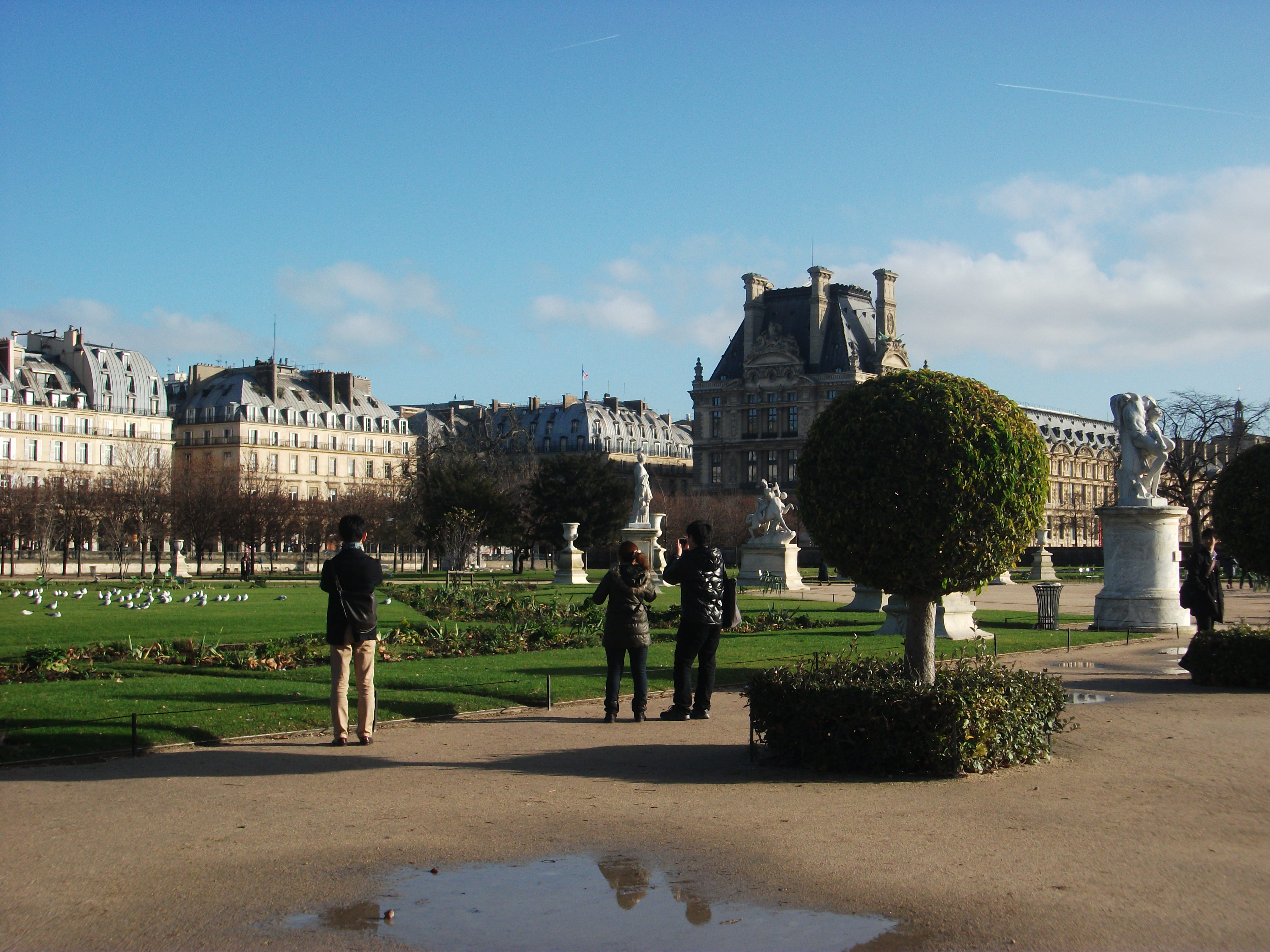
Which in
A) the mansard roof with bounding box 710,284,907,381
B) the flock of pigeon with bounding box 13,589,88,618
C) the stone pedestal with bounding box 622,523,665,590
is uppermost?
the mansard roof with bounding box 710,284,907,381

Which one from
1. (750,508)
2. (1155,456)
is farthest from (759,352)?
(1155,456)

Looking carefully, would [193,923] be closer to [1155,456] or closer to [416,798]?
[416,798]

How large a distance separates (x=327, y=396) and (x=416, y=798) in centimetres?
9522

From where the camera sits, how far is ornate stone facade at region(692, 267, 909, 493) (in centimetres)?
10556

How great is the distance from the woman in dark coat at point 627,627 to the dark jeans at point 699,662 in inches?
12.9

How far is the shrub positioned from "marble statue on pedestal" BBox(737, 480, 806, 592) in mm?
22494

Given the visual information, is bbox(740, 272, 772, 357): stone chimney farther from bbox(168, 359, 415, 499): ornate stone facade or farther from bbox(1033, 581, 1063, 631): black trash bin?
bbox(1033, 581, 1063, 631): black trash bin

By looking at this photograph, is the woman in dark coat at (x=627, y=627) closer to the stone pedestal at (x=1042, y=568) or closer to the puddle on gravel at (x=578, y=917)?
the puddle on gravel at (x=578, y=917)

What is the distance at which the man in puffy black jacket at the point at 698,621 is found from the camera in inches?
438

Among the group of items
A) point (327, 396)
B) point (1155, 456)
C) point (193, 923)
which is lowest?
point (193, 923)

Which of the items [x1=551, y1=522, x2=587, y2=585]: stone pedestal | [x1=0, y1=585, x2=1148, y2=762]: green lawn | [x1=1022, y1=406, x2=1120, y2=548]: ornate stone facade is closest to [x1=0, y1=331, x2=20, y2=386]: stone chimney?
[x1=551, y1=522, x2=587, y2=585]: stone pedestal

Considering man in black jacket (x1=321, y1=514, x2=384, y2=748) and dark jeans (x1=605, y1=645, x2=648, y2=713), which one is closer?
man in black jacket (x1=321, y1=514, x2=384, y2=748)

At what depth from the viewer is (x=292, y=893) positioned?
5.93m

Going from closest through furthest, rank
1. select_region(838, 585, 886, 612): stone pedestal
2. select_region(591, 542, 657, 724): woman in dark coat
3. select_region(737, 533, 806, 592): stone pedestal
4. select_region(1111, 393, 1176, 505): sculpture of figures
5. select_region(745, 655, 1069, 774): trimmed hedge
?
select_region(745, 655, 1069, 774): trimmed hedge < select_region(591, 542, 657, 724): woman in dark coat < select_region(1111, 393, 1176, 505): sculpture of figures < select_region(838, 585, 886, 612): stone pedestal < select_region(737, 533, 806, 592): stone pedestal
